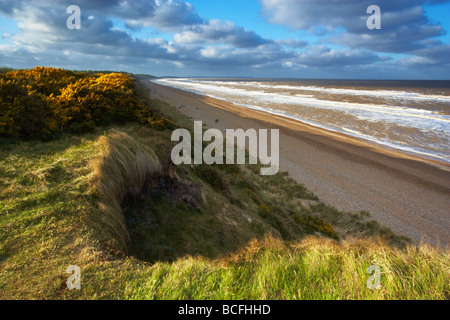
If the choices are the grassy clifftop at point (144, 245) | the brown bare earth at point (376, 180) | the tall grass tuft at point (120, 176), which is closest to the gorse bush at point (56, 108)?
the grassy clifftop at point (144, 245)

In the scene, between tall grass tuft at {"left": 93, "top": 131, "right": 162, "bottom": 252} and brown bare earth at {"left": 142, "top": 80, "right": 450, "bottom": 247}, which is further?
brown bare earth at {"left": 142, "top": 80, "right": 450, "bottom": 247}

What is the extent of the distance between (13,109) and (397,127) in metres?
32.8

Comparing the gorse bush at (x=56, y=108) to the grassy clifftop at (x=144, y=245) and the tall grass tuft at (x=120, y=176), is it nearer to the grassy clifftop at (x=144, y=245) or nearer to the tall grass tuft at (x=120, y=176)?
the grassy clifftop at (x=144, y=245)

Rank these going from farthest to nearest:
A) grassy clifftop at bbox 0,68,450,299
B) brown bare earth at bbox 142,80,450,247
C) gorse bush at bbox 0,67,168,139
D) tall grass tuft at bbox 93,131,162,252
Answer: brown bare earth at bbox 142,80,450,247, gorse bush at bbox 0,67,168,139, tall grass tuft at bbox 93,131,162,252, grassy clifftop at bbox 0,68,450,299

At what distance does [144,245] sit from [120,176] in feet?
5.10

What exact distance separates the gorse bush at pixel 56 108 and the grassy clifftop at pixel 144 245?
0.55 metres

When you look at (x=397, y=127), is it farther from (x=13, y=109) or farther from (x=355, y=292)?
(x=13, y=109)

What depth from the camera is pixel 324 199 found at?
42.1 feet

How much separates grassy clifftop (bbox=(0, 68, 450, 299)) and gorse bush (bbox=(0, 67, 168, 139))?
21.6 inches

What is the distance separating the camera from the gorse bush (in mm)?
6703

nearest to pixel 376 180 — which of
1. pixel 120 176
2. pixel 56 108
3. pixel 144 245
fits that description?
pixel 144 245

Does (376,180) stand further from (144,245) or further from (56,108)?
(56,108)

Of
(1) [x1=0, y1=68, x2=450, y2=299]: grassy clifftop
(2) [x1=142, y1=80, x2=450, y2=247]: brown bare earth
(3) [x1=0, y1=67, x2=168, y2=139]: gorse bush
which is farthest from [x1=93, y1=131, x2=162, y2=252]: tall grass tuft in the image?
(2) [x1=142, y1=80, x2=450, y2=247]: brown bare earth

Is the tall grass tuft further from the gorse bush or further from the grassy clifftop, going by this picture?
the gorse bush
